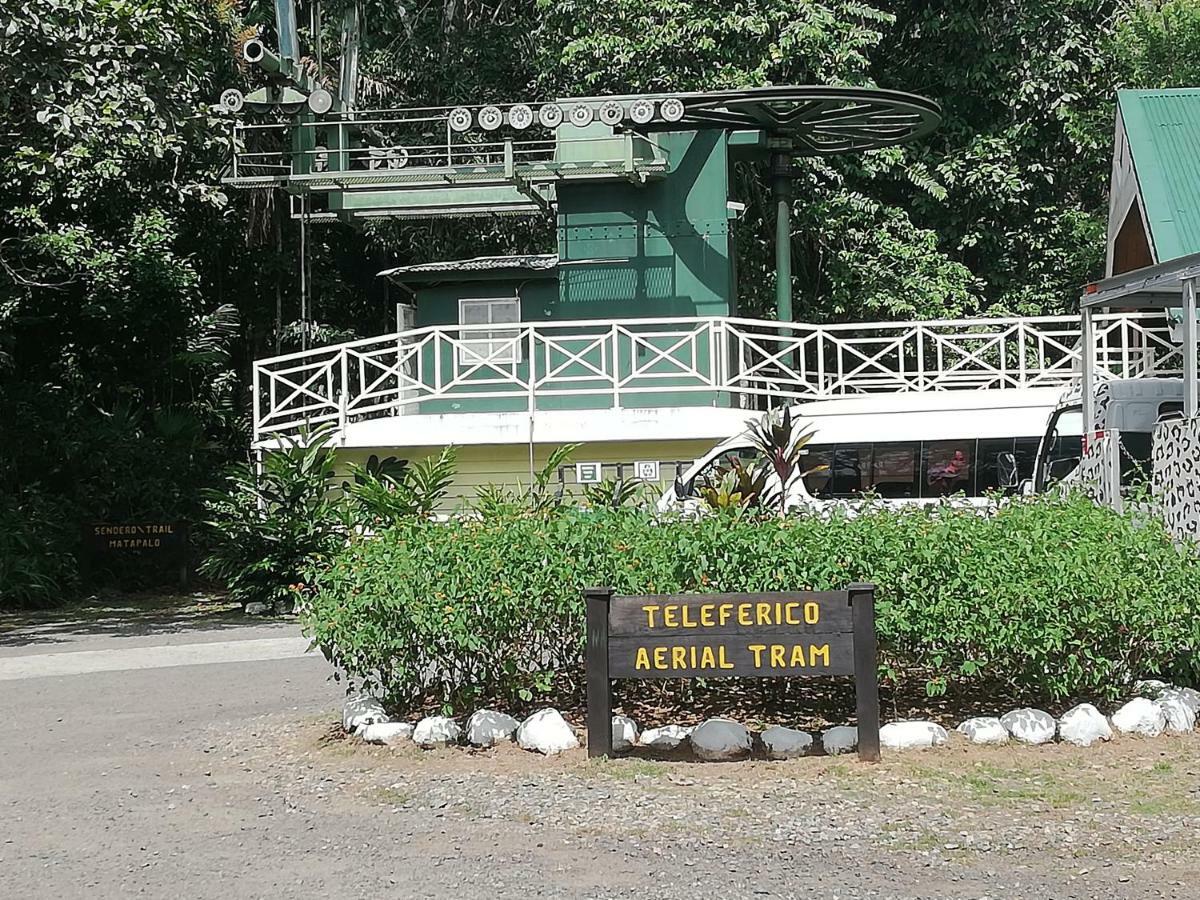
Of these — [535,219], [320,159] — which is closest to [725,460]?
[320,159]

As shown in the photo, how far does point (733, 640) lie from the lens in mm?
7582

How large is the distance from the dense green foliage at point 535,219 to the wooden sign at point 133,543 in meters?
1.02

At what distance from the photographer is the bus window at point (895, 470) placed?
621 inches

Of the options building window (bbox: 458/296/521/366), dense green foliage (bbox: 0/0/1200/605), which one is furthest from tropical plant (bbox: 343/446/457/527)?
dense green foliage (bbox: 0/0/1200/605)

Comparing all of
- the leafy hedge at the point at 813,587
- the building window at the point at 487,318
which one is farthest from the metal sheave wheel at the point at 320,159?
the leafy hedge at the point at 813,587

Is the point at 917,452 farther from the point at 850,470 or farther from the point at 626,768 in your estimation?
the point at 626,768

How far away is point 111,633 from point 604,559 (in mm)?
8935

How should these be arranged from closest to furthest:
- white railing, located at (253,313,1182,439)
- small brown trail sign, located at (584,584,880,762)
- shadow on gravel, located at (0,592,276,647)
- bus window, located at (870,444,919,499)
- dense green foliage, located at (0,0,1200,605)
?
small brown trail sign, located at (584,584,880,762) < shadow on gravel, located at (0,592,276,647) < bus window, located at (870,444,919,499) < white railing, located at (253,313,1182,439) < dense green foliage, located at (0,0,1200,605)

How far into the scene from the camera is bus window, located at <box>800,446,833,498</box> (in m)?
15.9

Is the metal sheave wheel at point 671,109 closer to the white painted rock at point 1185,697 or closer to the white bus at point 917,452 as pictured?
the white bus at point 917,452

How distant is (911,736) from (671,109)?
1283cm

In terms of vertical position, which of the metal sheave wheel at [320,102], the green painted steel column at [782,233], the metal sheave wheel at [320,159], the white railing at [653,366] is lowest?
the white railing at [653,366]

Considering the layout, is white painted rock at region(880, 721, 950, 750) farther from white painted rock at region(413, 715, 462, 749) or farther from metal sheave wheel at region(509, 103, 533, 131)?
metal sheave wheel at region(509, 103, 533, 131)

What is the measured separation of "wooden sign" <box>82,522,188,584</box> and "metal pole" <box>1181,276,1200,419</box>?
45.0ft
